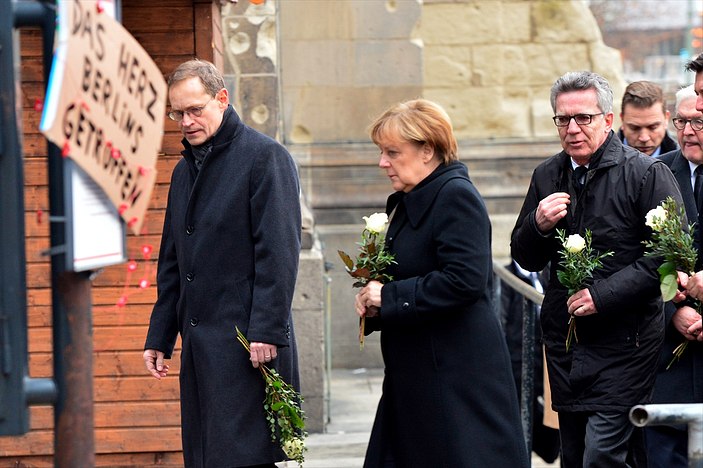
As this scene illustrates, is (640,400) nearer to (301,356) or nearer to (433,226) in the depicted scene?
(433,226)

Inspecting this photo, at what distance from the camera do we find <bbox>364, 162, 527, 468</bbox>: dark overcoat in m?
4.43

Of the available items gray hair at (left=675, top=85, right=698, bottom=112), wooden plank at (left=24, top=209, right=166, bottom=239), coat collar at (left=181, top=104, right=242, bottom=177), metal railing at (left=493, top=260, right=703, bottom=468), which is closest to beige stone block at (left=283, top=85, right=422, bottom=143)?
metal railing at (left=493, top=260, right=703, bottom=468)

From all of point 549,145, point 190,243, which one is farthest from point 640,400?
point 549,145

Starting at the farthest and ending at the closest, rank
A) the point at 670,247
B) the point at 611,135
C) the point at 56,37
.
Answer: the point at 611,135 → the point at 670,247 → the point at 56,37

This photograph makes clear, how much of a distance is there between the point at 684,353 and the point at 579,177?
0.90 metres

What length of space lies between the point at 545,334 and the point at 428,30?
7185 mm

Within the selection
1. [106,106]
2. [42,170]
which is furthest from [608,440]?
[42,170]

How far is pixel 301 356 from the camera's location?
7.88 meters

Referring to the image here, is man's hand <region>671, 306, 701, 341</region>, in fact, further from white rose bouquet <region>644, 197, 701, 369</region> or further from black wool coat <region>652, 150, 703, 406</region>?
white rose bouquet <region>644, 197, 701, 369</region>

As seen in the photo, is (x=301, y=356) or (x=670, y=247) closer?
(x=670, y=247)

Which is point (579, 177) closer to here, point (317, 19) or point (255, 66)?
point (255, 66)

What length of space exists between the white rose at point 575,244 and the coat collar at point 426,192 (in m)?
0.43

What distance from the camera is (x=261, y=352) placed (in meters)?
4.55

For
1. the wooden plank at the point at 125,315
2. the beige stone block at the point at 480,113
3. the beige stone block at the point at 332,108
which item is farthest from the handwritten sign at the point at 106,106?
the beige stone block at the point at 480,113
